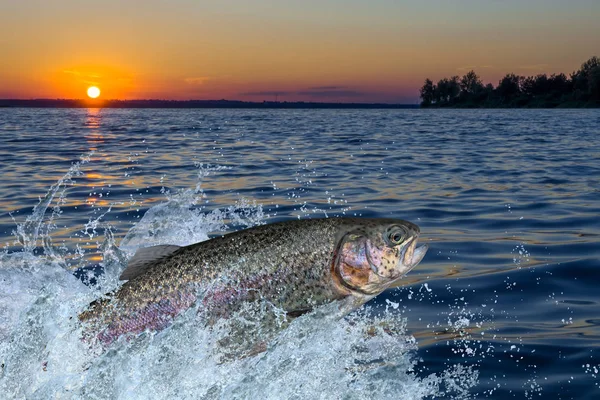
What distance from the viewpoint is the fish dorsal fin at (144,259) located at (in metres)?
5.15

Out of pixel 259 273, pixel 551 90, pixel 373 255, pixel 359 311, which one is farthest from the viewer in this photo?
pixel 551 90

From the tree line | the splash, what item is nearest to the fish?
the splash

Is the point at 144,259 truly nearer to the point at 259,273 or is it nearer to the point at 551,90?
the point at 259,273

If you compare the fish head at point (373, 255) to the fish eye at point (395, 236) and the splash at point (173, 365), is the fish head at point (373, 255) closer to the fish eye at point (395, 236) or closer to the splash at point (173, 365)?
the fish eye at point (395, 236)

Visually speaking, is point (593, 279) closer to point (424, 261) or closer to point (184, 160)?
point (424, 261)

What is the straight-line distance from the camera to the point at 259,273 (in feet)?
16.9

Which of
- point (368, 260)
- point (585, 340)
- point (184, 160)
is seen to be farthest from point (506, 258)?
point (184, 160)

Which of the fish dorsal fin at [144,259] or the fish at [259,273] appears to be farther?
the fish dorsal fin at [144,259]

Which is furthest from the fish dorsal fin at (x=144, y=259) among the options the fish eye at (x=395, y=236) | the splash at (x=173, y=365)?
the fish eye at (x=395, y=236)

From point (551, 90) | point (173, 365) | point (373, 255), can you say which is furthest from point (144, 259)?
point (551, 90)

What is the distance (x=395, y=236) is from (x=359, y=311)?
276 cm

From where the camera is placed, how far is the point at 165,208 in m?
9.23

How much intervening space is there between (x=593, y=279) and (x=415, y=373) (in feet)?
13.8

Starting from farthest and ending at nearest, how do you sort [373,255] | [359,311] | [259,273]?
1. [359,311]
2. [373,255]
3. [259,273]
